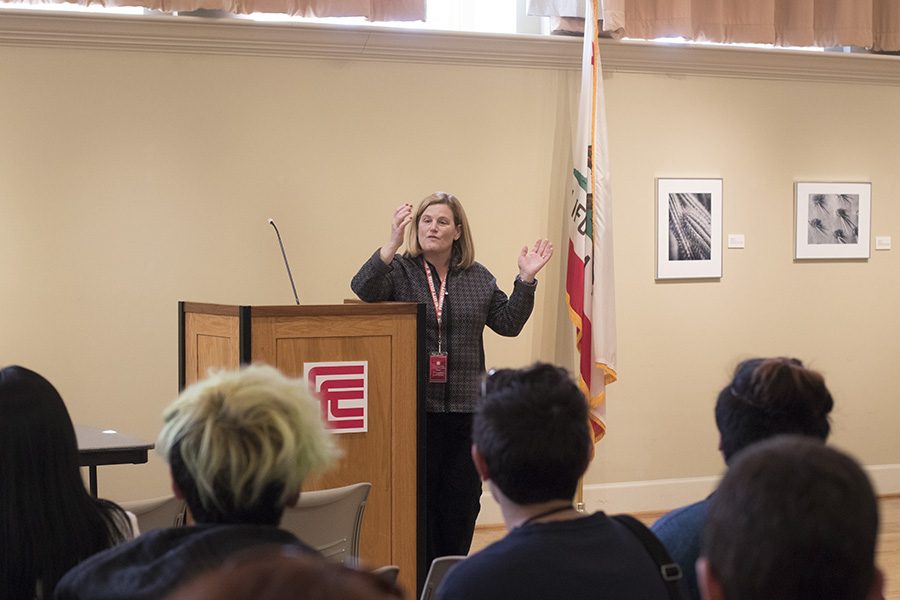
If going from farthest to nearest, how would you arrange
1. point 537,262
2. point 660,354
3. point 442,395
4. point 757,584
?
point 660,354, point 537,262, point 442,395, point 757,584

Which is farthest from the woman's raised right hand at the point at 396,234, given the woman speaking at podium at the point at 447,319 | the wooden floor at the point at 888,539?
the wooden floor at the point at 888,539

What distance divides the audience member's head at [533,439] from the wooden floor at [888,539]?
131 inches

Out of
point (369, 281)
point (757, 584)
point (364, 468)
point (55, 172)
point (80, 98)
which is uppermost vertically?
point (80, 98)

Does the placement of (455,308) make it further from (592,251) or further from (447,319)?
(592,251)

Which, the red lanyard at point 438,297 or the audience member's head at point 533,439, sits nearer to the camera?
the audience member's head at point 533,439

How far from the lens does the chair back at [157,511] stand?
9.30 feet

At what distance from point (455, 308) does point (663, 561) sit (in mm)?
2447

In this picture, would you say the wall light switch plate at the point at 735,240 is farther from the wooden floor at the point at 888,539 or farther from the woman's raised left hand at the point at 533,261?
the woman's raised left hand at the point at 533,261

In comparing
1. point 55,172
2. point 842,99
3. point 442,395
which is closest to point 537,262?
point 442,395

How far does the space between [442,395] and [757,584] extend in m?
3.09

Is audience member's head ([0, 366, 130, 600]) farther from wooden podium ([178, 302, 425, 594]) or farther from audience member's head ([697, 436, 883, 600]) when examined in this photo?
wooden podium ([178, 302, 425, 594])

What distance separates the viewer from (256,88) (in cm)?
564

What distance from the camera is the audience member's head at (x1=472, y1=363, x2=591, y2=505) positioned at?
1822mm

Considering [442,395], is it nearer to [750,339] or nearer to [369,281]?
[369,281]
